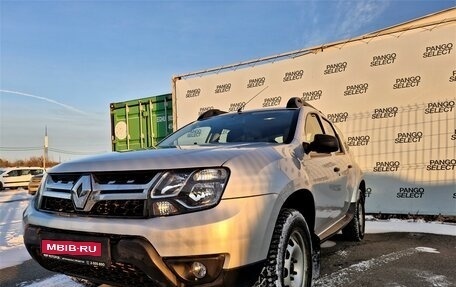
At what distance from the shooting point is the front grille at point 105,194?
2406 millimetres

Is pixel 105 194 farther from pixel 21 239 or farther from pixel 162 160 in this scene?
pixel 21 239

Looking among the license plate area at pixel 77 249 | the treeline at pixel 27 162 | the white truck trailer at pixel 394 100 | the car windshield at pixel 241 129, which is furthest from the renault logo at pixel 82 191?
the treeline at pixel 27 162

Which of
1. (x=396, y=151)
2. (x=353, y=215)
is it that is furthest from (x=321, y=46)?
(x=353, y=215)

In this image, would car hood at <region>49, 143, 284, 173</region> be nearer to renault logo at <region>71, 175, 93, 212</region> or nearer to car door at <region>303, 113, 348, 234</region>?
renault logo at <region>71, 175, 93, 212</region>

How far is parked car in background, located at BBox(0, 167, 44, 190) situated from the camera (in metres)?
25.5

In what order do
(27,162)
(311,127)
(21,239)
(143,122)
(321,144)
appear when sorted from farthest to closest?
(27,162)
(143,122)
(21,239)
(311,127)
(321,144)

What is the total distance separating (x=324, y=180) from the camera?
149 inches

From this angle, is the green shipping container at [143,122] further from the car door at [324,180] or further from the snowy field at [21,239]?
the car door at [324,180]

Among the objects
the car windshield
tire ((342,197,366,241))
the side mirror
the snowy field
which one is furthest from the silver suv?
tire ((342,197,366,241))

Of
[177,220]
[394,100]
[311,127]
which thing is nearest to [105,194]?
[177,220]

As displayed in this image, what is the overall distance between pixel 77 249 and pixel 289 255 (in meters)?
1.40

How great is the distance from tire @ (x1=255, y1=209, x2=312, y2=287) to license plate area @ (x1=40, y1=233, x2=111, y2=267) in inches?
37.5

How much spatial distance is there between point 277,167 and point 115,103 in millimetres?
10779

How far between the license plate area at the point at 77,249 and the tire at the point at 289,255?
0.95m
